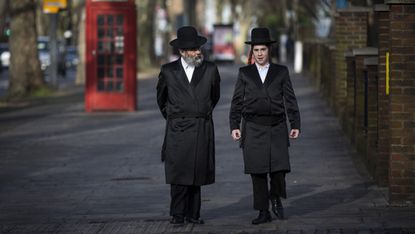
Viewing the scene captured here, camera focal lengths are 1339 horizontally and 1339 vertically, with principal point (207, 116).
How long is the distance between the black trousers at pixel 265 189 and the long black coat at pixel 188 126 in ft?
1.28

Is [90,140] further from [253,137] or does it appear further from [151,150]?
[253,137]

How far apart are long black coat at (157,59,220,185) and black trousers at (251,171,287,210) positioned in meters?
0.39

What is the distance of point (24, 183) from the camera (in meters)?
14.9

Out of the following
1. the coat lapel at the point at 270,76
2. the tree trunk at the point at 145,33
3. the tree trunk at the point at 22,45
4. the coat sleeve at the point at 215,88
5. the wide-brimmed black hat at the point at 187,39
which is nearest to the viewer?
the wide-brimmed black hat at the point at 187,39

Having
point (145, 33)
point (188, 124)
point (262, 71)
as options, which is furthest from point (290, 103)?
point (145, 33)

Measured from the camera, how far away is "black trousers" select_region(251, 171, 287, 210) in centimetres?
1131

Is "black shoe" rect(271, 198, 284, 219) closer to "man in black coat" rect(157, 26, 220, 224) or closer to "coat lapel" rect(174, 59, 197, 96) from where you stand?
A: "man in black coat" rect(157, 26, 220, 224)

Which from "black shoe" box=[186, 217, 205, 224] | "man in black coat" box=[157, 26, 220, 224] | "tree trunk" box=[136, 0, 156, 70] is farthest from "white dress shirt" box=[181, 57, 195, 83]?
"tree trunk" box=[136, 0, 156, 70]

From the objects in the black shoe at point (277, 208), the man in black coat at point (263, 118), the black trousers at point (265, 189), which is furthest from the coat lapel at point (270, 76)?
the black shoe at point (277, 208)

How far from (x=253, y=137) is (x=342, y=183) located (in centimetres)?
309

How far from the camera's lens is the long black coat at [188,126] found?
37.1 feet

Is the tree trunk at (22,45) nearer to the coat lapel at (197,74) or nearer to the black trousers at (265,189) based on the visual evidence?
the coat lapel at (197,74)

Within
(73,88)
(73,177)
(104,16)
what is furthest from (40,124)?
(73,88)

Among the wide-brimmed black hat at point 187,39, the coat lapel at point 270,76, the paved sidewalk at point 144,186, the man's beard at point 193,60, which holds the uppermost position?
the wide-brimmed black hat at point 187,39
